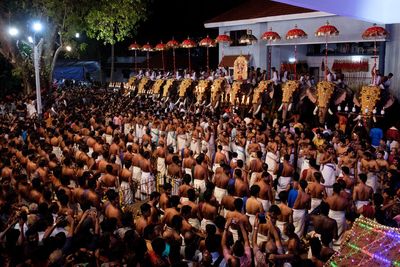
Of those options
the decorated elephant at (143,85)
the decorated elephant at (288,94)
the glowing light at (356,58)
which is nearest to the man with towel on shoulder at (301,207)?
the decorated elephant at (288,94)

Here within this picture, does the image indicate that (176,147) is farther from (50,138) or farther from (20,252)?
(20,252)

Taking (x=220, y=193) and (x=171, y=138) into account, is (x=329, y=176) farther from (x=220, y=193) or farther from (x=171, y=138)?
(x=171, y=138)

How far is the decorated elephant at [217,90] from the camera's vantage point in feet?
62.1

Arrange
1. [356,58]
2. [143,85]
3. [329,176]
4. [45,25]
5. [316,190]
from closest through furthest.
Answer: [316,190] → [329,176] → [356,58] → [45,25] → [143,85]

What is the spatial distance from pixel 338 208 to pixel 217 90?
1182 cm

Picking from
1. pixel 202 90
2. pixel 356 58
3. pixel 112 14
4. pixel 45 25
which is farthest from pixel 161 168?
pixel 45 25

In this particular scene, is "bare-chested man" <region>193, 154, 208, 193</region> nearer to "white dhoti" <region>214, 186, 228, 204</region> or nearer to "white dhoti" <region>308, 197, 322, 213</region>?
"white dhoti" <region>214, 186, 228, 204</region>

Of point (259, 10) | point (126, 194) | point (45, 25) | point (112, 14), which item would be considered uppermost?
point (259, 10)

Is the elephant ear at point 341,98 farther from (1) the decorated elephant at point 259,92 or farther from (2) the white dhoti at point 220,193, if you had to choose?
(2) the white dhoti at point 220,193

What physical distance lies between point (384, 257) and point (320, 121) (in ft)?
38.7

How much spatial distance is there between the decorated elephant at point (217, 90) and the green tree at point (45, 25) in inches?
319

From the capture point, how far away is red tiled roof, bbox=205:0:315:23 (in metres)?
21.0

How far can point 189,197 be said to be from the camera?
7.64m

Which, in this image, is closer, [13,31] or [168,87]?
[13,31]
